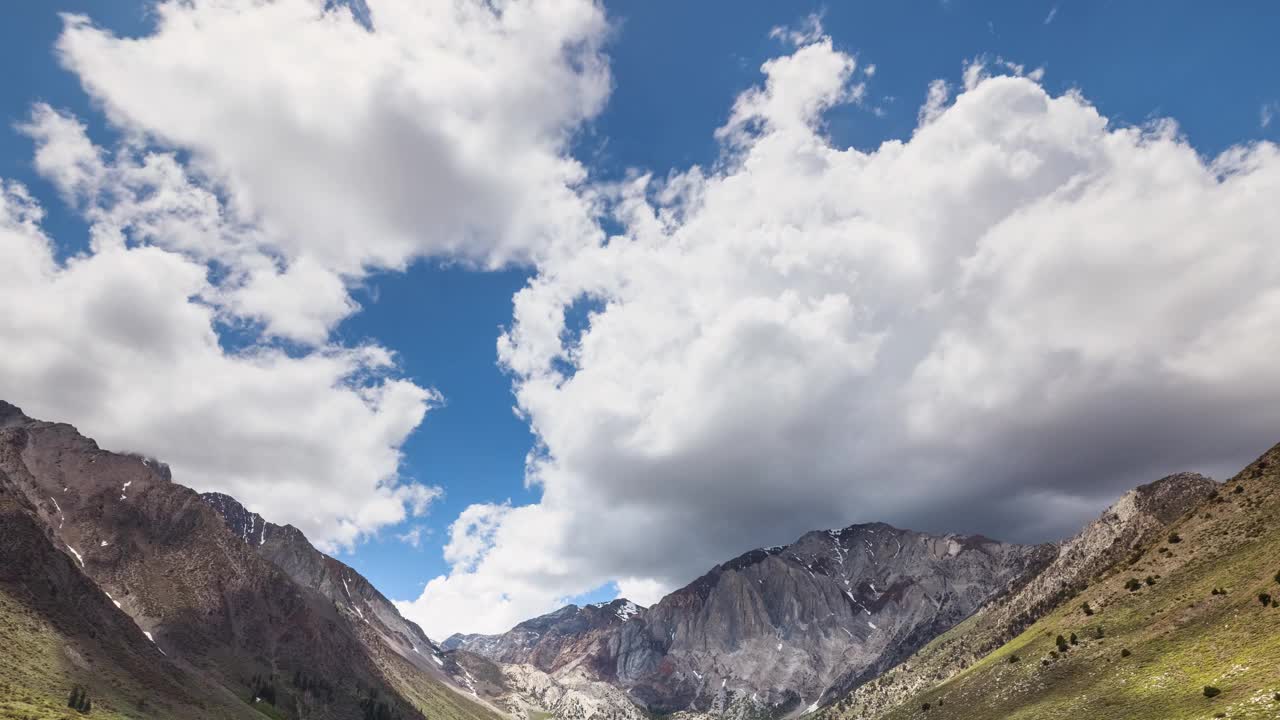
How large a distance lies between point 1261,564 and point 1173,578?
1846 cm

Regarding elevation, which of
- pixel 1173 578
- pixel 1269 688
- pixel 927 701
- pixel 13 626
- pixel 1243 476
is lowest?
pixel 927 701

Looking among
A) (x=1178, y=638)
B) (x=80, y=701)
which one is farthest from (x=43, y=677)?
(x=1178, y=638)

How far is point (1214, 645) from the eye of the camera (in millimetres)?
67438

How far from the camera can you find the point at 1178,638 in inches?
2975

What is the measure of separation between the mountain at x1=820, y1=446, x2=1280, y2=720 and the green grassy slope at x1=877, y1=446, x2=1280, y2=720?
19 centimetres

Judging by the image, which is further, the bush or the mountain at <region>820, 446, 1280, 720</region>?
the bush

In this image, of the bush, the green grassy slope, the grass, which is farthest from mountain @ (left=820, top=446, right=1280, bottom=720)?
the bush

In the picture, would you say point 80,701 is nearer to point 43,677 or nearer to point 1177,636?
point 43,677

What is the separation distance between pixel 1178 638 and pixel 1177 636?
82cm

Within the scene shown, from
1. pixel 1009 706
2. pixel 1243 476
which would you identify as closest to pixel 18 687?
pixel 1009 706

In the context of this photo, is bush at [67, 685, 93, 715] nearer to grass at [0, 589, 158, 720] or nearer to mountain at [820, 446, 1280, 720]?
grass at [0, 589, 158, 720]

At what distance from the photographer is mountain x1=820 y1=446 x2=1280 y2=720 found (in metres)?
60.1

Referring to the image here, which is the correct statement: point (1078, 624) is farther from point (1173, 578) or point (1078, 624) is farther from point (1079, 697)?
point (1079, 697)

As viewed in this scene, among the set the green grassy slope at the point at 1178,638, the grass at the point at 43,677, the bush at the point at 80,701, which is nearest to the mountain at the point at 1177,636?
the green grassy slope at the point at 1178,638
